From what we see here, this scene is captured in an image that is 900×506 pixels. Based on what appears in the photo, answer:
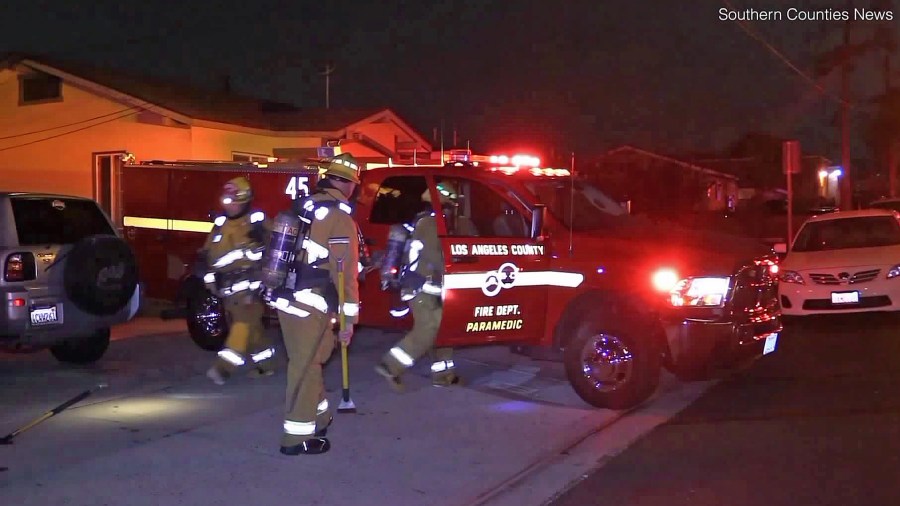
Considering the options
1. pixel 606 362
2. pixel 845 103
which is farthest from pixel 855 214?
pixel 845 103

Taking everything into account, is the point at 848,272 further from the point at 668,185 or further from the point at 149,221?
the point at 668,185

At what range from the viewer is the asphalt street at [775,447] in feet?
19.0

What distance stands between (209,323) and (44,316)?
2142 millimetres

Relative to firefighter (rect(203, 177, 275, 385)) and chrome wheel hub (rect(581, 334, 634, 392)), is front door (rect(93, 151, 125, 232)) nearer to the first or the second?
firefighter (rect(203, 177, 275, 385))

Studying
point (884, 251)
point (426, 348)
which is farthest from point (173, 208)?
point (884, 251)

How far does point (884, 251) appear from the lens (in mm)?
12758

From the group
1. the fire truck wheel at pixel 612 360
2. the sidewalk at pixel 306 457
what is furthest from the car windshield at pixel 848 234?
the fire truck wheel at pixel 612 360

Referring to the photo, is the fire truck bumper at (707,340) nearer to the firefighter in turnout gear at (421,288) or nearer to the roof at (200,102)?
the firefighter in turnout gear at (421,288)

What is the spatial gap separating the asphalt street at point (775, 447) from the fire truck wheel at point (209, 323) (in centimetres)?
505

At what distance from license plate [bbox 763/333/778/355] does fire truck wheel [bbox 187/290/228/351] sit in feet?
18.2

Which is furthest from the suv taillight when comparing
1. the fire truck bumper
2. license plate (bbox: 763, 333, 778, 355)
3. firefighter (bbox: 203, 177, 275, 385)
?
license plate (bbox: 763, 333, 778, 355)

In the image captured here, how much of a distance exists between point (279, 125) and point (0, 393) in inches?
646

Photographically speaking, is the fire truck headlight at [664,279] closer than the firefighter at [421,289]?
Yes

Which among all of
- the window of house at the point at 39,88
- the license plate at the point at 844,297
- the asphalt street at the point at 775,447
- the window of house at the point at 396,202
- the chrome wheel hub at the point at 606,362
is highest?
the window of house at the point at 39,88
